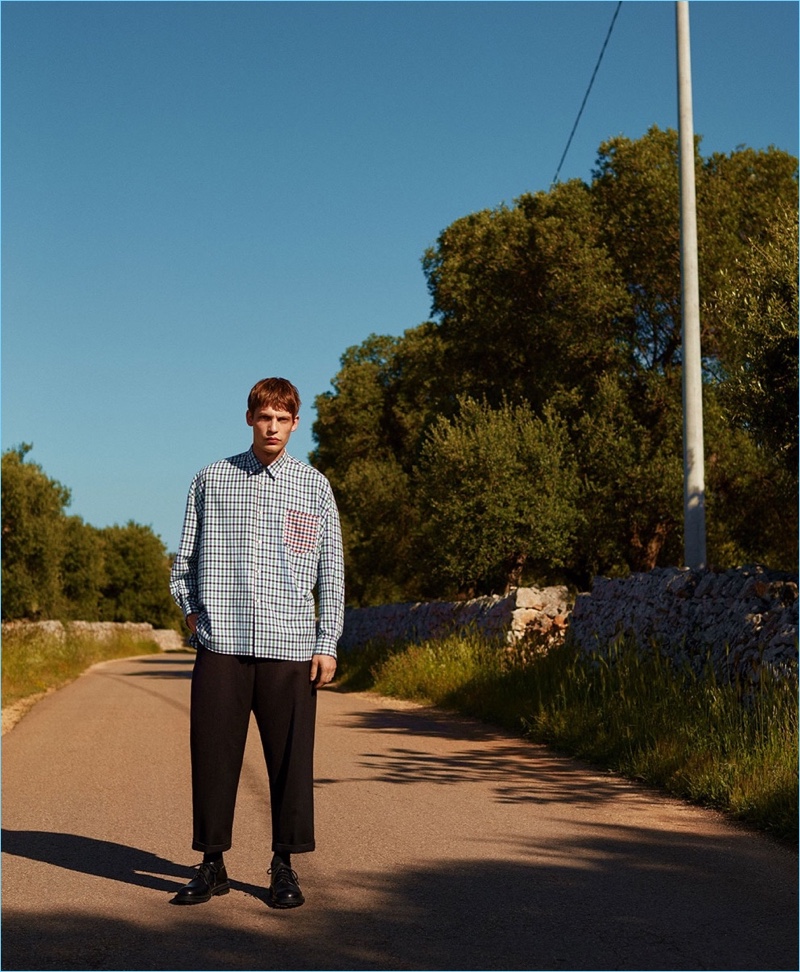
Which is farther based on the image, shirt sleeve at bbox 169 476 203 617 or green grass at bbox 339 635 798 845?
green grass at bbox 339 635 798 845

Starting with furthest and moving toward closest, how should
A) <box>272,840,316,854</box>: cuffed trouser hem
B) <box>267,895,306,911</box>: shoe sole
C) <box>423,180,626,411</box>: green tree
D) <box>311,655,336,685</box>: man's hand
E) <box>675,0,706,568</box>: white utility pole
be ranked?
<box>423,180,626,411</box>: green tree
<box>675,0,706,568</box>: white utility pole
<box>311,655,336,685</box>: man's hand
<box>272,840,316,854</box>: cuffed trouser hem
<box>267,895,306,911</box>: shoe sole

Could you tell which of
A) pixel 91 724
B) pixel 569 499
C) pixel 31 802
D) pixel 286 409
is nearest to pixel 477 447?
pixel 569 499

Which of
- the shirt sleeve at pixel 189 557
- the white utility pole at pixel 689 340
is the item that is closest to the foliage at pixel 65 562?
the white utility pole at pixel 689 340

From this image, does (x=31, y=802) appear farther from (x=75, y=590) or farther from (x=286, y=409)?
(x=75, y=590)

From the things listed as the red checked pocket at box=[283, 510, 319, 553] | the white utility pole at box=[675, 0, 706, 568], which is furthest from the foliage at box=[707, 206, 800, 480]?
the red checked pocket at box=[283, 510, 319, 553]

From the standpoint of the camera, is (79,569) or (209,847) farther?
(79,569)

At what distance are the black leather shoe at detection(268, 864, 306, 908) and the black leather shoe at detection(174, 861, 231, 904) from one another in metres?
0.25

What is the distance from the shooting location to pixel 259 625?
202 inches

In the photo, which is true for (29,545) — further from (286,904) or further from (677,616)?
(286,904)

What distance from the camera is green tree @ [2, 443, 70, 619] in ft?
142

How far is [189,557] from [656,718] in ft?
16.9

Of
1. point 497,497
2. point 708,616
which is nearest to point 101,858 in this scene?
point 708,616

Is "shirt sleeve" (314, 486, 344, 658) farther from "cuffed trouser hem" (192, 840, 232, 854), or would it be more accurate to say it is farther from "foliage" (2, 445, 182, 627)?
"foliage" (2, 445, 182, 627)

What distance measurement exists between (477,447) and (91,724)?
441 inches
